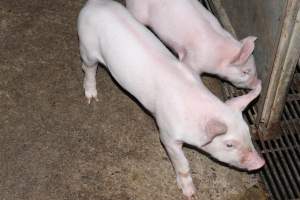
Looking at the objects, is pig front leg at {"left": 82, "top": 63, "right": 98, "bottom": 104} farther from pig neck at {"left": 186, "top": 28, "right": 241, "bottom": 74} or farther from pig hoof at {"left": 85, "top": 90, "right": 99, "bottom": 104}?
pig neck at {"left": 186, "top": 28, "right": 241, "bottom": 74}

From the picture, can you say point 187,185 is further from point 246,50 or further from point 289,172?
point 246,50

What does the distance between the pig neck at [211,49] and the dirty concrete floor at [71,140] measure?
67cm

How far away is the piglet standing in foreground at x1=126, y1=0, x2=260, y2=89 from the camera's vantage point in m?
4.29

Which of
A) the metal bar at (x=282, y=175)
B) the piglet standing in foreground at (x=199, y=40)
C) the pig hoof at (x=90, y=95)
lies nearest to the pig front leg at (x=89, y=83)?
the pig hoof at (x=90, y=95)

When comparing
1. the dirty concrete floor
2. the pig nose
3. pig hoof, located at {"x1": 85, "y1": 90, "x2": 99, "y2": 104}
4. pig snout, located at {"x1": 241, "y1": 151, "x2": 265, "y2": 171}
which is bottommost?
the dirty concrete floor

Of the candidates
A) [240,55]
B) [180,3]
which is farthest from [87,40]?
[240,55]

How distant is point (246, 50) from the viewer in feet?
13.4

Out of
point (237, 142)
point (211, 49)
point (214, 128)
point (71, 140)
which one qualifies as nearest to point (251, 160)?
point (237, 142)

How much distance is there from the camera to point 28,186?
14.1 ft

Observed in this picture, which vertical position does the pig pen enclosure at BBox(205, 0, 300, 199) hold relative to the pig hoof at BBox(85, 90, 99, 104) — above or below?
above

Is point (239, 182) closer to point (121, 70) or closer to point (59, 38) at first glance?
point (121, 70)

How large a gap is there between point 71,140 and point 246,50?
1528 millimetres

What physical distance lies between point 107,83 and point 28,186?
45.1 inches

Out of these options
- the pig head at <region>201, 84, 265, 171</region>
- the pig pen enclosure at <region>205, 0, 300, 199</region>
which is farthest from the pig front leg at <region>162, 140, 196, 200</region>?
the pig pen enclosure at <region>205, 0, 300, 199</region>
